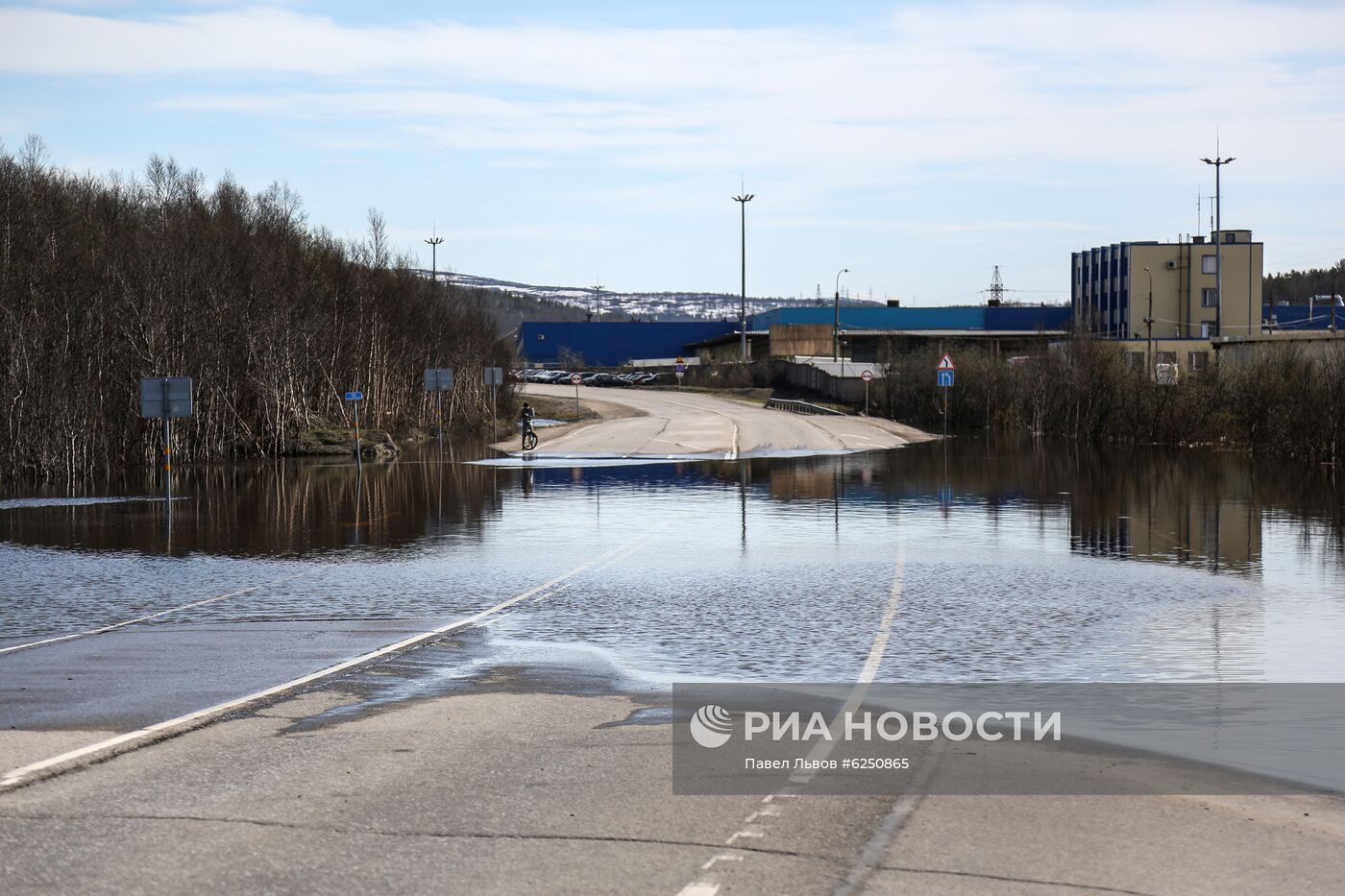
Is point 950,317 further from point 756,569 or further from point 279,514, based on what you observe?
point 756,569

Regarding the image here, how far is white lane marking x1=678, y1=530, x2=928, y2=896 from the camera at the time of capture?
6.17 metres

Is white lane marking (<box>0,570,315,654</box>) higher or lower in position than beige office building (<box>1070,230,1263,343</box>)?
lower

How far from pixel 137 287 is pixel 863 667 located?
44068 millimetres

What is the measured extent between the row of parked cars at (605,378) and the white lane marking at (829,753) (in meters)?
106

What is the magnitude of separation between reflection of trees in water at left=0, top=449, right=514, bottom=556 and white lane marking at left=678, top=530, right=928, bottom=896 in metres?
10.2

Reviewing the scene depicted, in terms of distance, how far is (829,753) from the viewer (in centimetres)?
859

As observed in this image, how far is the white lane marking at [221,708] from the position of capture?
27.0 feet

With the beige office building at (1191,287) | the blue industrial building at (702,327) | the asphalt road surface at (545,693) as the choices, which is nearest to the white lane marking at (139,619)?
the asphalt road surface at (545,693)

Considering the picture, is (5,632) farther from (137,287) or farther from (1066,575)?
(137,287)

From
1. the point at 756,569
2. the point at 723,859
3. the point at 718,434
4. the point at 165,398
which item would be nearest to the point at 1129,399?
the point at 718,434

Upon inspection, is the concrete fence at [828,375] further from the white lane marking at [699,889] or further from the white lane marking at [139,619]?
the white lane marking at [699,889]

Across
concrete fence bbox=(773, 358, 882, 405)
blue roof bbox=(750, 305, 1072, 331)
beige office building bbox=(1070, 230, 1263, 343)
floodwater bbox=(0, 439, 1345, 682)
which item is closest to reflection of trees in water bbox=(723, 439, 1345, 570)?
floodwater bbox=(0, 439, 1345, 682)

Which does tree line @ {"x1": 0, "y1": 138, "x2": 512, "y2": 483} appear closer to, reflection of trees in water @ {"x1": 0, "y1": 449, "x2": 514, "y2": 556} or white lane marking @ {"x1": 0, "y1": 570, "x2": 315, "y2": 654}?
reflection of trees in water @ {"x1": 0, "y1": 449, "x2": 514, "y2": 556}

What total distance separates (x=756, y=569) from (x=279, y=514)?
42.6 feet
